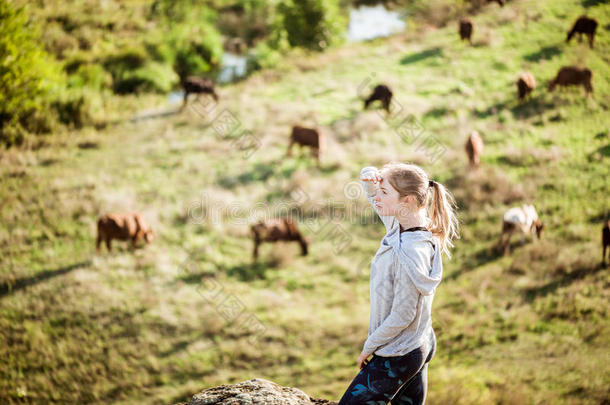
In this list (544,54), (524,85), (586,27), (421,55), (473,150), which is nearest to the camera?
(473,150)

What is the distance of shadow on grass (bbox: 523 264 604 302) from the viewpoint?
8453 millimetres

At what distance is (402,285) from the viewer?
93.4 inches

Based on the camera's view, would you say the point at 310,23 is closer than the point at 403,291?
No

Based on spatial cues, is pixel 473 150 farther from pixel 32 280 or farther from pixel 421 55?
pixel 32 280

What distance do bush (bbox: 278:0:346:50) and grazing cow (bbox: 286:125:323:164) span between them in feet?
46.3

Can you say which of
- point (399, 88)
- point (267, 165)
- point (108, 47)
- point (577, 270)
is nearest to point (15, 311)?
point (267, 165)

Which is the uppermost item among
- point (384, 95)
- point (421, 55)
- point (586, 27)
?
point (586, 27)

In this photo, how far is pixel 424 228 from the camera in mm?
2523

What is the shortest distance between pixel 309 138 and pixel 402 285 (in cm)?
1189

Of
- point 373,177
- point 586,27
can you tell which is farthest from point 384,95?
point 373,177

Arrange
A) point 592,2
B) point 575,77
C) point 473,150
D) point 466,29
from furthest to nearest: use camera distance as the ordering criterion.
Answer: point 592,2 → point 466,29 → point 575,77 → point 473,150

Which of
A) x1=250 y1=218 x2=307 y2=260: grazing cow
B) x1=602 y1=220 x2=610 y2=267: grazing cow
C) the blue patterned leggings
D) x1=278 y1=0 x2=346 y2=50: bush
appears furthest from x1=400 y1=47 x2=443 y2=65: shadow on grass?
the blue patterned leggings

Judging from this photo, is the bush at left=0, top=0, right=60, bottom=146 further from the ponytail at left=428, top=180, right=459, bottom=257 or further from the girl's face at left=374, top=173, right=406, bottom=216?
the ponytail at left=428, top=180, right=459, bottom=257

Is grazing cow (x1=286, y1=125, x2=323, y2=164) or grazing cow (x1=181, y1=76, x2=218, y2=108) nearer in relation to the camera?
grazing cow (x1=286, y1=125, x2=323, y2=164)
